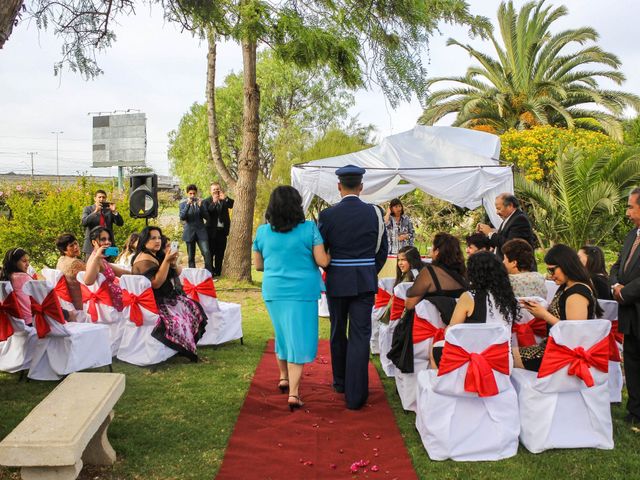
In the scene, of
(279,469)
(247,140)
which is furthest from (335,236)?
(247,140)

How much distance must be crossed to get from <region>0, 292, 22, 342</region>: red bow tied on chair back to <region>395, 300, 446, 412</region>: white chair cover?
316 centimetres

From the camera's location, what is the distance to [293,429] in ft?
16.1

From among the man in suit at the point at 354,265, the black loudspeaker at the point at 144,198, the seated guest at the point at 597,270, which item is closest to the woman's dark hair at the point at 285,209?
the man in suit at the point at 354,265

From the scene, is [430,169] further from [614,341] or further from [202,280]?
[614,341]

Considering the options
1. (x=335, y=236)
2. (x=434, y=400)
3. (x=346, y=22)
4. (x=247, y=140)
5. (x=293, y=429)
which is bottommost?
(x=293, y=429)

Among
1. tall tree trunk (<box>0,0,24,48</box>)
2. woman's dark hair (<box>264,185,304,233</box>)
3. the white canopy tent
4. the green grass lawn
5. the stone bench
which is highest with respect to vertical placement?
tall tree trunk (<box>0,0,24,48</box>)

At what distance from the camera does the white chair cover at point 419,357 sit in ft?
16.0

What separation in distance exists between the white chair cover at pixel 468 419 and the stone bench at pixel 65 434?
2.00m

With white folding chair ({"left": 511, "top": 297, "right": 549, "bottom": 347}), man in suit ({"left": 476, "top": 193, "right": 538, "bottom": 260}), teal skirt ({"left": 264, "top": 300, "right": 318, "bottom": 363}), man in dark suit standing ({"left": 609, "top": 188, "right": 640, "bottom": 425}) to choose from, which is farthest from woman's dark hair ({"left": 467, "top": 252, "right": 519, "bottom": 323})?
man in suit ({"left": 476, "top": 193, "right": 538, "bottom": 260})

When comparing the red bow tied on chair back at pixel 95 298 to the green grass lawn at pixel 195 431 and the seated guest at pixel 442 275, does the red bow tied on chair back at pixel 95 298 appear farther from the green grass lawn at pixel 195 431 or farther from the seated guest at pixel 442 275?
the seated guest at pixel 442 275

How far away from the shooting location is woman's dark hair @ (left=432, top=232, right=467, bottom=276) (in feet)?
16.5

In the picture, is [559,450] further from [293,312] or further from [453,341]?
[293,312]

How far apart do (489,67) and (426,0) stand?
1574 centimetres

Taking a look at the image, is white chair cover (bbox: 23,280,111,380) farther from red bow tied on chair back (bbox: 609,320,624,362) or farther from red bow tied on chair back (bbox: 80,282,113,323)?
red bow tied on chair back (bbox: 609,320,624,362)
